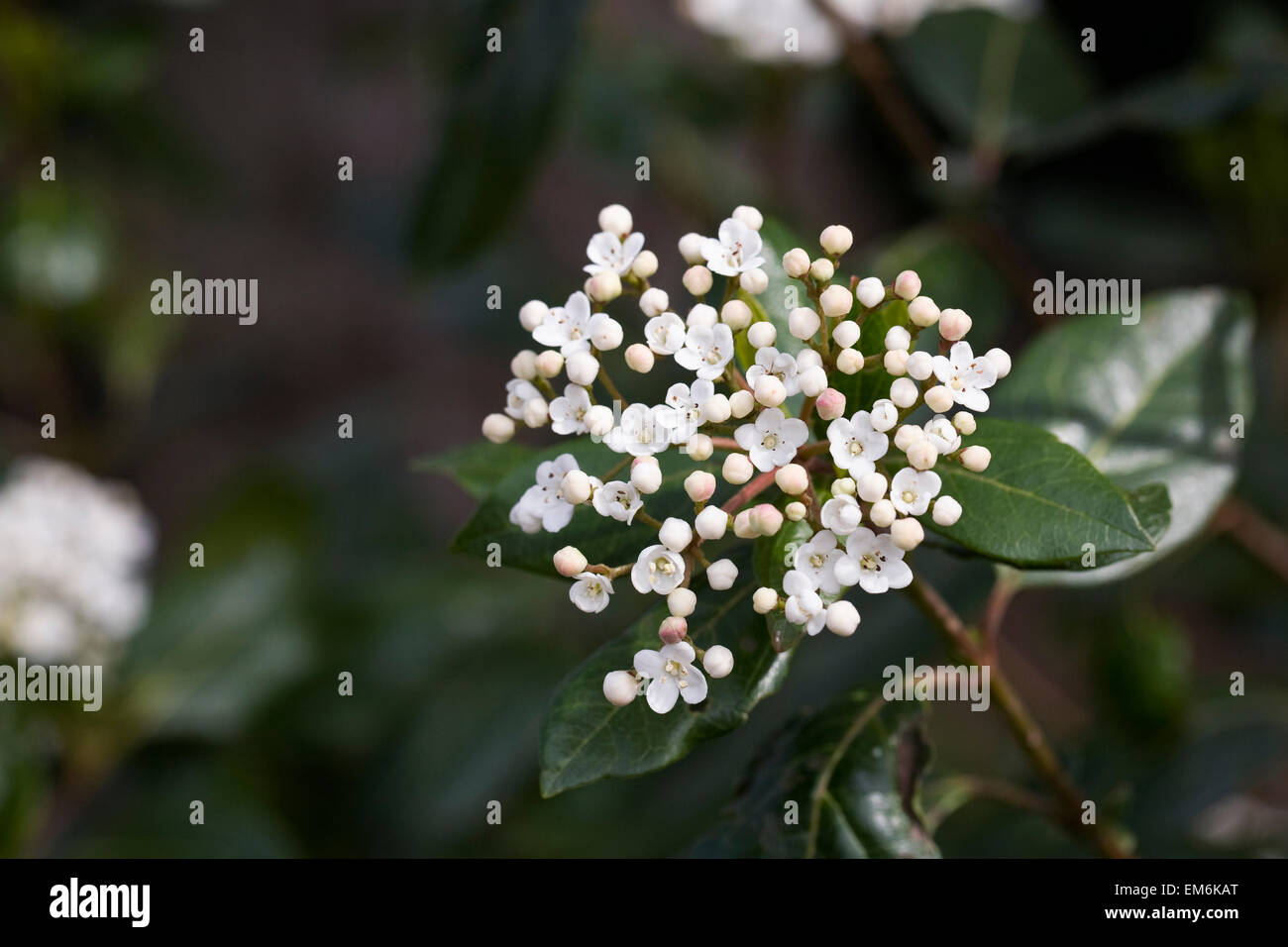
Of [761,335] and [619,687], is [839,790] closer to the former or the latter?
[619,687]

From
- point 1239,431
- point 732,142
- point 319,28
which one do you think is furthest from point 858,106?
point 1239,431

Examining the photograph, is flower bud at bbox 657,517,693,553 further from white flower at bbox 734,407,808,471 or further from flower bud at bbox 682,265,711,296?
flower bud at bbox 682,265,711,296

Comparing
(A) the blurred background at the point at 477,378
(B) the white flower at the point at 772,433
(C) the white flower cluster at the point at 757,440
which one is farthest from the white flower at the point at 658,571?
(A) the blurred background at the point at 477,378

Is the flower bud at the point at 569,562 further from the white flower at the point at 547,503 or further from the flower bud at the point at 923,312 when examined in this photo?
the flower bud at the point at 923,312

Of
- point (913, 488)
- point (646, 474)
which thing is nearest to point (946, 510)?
point (913, 488)
